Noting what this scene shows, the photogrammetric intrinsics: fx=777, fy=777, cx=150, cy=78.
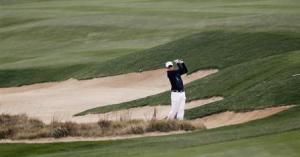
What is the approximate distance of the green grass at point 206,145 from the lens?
584 inches

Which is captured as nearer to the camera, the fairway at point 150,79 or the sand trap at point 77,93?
the fairway at point 150,79

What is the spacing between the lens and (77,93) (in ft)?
116

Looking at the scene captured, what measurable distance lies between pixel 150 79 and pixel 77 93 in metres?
3.47

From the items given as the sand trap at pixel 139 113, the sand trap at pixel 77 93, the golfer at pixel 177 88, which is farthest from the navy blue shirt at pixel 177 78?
the sand trap at pixel 77 93

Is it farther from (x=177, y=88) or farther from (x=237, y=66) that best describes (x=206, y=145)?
(x=237, y=66)

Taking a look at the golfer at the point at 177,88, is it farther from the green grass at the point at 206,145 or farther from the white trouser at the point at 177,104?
the green grass at the point at 206,145

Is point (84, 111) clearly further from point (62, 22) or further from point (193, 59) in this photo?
point (62, 22)

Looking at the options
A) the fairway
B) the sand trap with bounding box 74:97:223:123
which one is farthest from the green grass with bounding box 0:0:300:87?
the sand trap with bounding box 74:97:223:123

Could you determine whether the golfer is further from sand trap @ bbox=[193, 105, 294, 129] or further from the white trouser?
sand trap @ bbox=[193, 105, 294, 129]

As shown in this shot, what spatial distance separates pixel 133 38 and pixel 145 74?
13.1 meters

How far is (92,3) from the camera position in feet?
246

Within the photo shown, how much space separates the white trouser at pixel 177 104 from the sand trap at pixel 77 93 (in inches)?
264

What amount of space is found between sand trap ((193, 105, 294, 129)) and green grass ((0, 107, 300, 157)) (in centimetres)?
114

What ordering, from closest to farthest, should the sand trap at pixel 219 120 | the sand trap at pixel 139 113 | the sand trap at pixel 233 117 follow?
the sand trap at pixel 219 120 < the sand trap at pixel 233 117 < the sand trap at pixel 139 113
